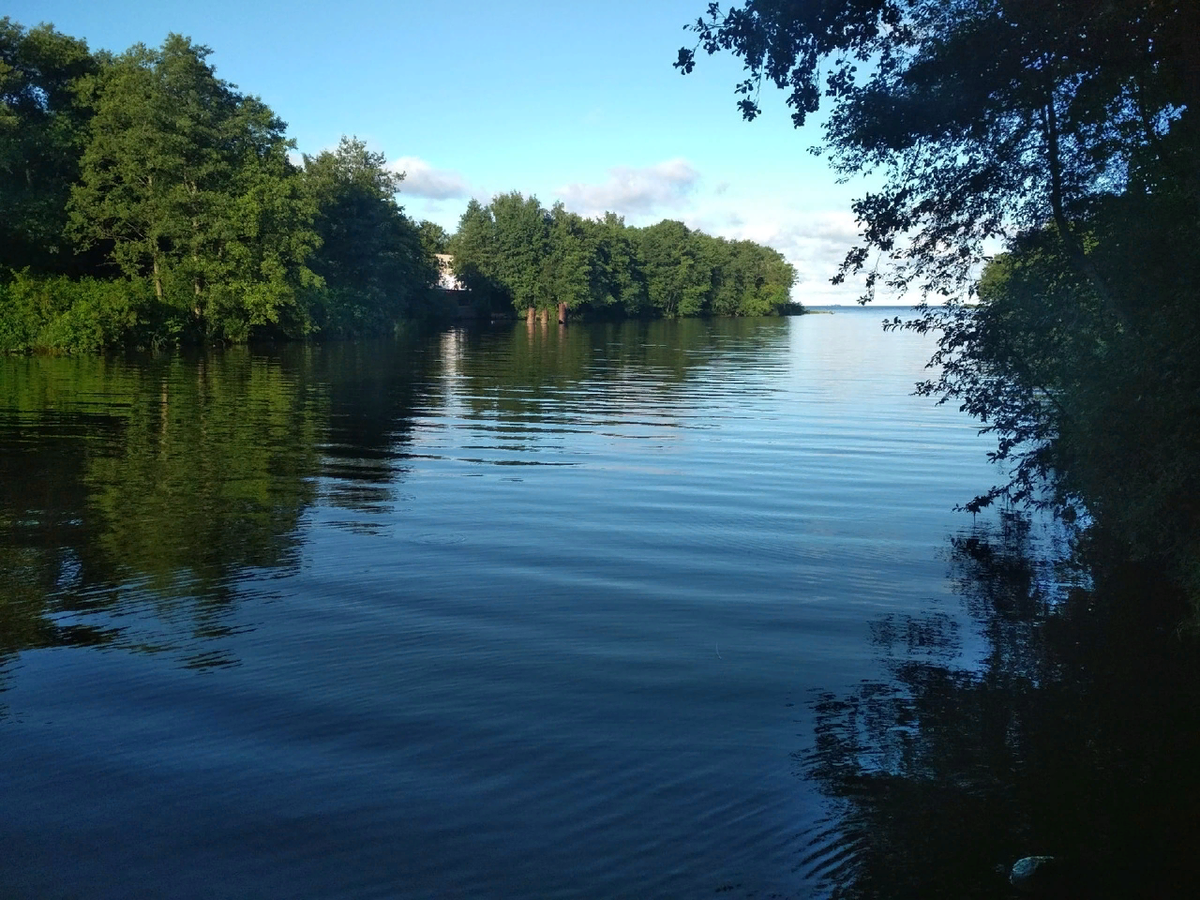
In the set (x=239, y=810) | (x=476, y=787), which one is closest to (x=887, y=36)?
(x=476, y=787)

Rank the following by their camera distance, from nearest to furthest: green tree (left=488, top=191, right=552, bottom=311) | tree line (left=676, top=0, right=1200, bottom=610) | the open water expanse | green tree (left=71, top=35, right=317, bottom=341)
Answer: the open water expanse → tree line (left=676, top=0, right=1200, bottom=610) → green tree (left=71, top=35, right=317, bottom=341) → green tree (left=488, top=191, right=552, bottom=311)

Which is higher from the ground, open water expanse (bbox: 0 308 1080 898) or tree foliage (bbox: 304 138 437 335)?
tree foliage (bbox: 304 138 437 335)

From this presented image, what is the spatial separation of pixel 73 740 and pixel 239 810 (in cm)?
146

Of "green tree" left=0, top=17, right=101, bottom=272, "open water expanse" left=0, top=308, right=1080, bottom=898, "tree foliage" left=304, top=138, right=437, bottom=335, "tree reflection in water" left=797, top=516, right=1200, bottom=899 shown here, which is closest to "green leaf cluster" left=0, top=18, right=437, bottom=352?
"green tree" left=0, top=17, right=101, bottom=272

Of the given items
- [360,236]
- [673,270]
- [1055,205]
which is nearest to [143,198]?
[360,236]

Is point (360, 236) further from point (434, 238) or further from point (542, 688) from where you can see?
point (542, 688)

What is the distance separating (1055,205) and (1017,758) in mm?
6630

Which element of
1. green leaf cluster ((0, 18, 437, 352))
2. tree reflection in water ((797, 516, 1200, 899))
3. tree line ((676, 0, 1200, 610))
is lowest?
tree reflection in water ((797, 516, 1200, 899))

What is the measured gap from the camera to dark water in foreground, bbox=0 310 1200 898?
4980 millimetres

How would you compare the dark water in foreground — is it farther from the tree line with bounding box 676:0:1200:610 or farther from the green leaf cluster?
the green leaf cluster

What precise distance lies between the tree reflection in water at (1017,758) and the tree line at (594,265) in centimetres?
10207

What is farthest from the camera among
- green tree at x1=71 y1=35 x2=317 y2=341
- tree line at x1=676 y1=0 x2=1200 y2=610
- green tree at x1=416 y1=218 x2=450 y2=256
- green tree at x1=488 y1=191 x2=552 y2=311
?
green tree at x1=488 y1=191 x2=552 y2=311

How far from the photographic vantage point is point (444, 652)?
7.75 meters

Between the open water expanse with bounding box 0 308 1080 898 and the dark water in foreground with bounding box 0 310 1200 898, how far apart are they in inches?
1.2
